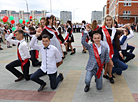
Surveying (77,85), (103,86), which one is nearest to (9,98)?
(77,85)

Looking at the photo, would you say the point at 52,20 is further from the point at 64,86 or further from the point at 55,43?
the point at 64,86

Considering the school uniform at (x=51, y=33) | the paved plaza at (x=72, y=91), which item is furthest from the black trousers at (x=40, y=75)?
the school uniform at (x=51, y=33)

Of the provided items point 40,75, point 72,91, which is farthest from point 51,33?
point 72,91

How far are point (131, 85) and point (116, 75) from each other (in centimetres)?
81

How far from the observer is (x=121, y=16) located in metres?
44.7

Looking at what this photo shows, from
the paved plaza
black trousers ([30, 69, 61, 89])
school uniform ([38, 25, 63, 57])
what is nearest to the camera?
the paved plaza

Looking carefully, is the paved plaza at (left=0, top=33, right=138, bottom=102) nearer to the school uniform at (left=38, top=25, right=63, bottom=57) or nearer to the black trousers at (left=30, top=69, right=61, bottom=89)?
the black trousers at (left=30, top=69, right=61, bottom=89)

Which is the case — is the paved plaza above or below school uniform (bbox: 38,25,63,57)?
below

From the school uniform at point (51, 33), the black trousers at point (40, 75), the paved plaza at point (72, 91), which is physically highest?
the school uniform at point (51, 33)

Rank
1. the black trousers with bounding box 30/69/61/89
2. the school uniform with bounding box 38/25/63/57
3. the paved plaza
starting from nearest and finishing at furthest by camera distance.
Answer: the paved plaza
the black trousers with bounding box 30/69/61/89
the school uniform with bounding box 38/25/63/57

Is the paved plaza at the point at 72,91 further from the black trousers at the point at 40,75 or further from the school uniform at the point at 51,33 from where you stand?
the school uniform at the point at 51,33

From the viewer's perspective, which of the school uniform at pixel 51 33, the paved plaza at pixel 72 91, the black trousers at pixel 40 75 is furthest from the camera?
the school uniform at pixel 51 33

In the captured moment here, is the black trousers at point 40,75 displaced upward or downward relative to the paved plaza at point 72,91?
upward

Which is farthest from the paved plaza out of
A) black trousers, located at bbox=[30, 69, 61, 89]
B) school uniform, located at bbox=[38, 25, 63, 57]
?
school uniform, located at bbox=[38, 25, 63, 57]
